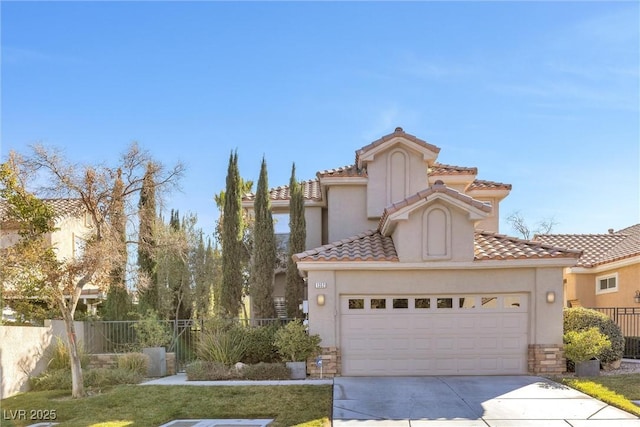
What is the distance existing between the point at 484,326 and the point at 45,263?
11335 millimetres

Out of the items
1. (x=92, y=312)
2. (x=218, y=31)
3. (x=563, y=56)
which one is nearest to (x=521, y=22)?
(x=563, y=56)

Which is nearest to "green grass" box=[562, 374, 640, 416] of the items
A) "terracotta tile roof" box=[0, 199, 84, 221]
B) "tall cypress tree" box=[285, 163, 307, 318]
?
"tall cypress tree" box=[285, 163, 307, 318]

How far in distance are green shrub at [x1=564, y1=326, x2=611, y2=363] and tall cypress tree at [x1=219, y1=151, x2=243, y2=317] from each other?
10948 mm

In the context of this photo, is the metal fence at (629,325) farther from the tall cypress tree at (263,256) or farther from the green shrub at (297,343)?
the tall cypress tree at (263,256)

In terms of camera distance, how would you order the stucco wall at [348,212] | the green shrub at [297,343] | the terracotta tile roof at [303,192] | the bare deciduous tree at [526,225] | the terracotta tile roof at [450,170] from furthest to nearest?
the bare deciduous tree at [526,225] → the terracotta tile roof at [303,192] → the stucco wall at [348,212] → the terracotta tile roof at [450,170] → the green shrub at [297,343]

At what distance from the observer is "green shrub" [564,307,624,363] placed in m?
14.0

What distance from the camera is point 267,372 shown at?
44.0ft

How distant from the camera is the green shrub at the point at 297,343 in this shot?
1343 cm

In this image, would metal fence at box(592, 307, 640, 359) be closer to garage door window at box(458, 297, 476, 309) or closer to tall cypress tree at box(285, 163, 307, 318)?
garage door window at box(458, 297, 476, 309)

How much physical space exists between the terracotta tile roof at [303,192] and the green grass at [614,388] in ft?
36.1

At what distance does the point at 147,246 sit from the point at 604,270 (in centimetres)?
1788

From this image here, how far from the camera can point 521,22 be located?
44.2ft

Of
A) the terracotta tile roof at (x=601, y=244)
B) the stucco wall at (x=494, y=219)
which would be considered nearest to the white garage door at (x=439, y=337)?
the stucco wall at (x=494, y=219)

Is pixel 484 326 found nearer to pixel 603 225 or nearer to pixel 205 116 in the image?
pixel 205 116
